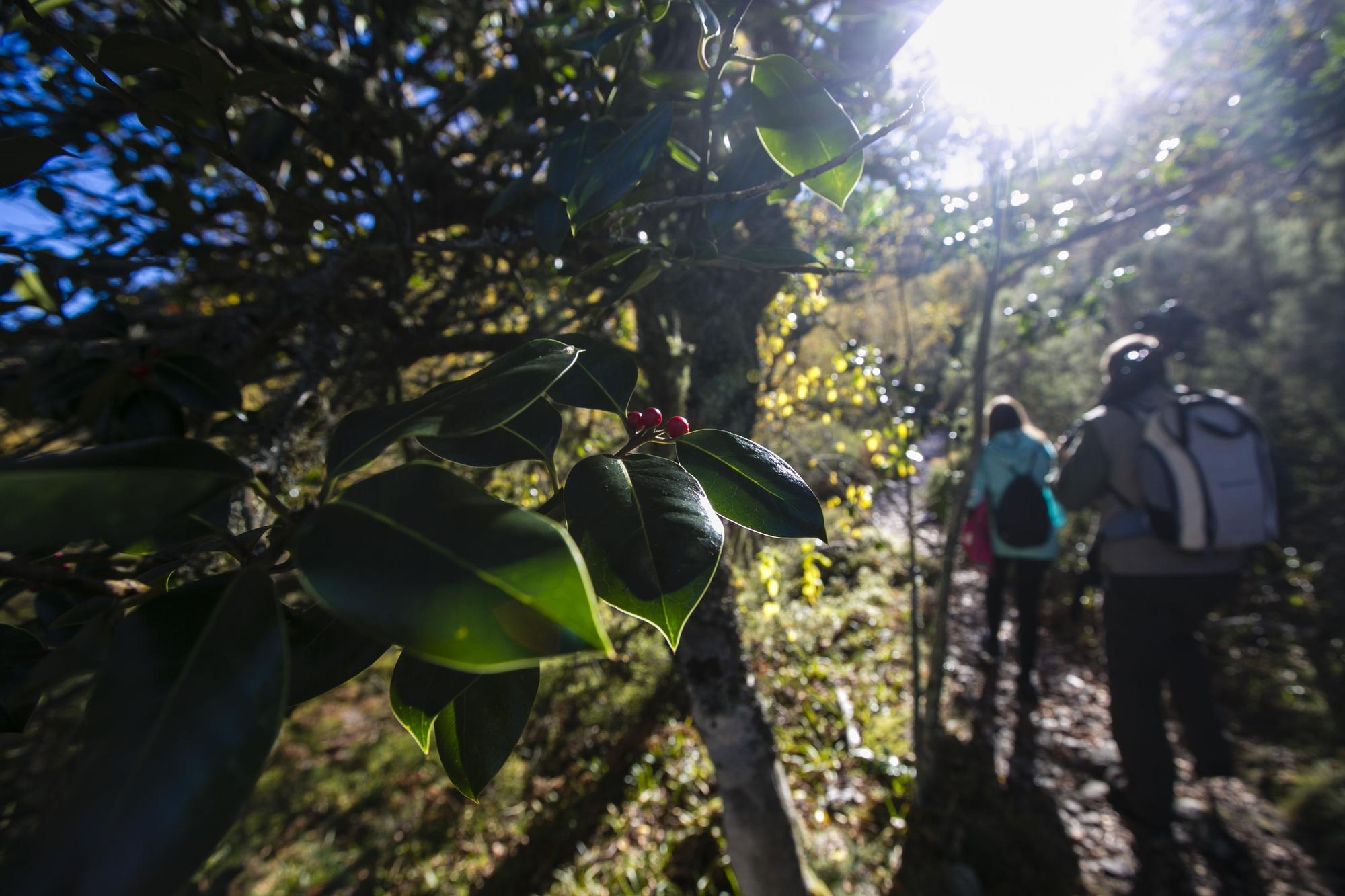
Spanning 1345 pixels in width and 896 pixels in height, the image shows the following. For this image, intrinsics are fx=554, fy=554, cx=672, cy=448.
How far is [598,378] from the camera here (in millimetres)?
587

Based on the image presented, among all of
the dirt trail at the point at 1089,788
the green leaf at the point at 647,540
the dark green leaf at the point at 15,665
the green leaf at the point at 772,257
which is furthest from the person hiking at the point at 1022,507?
the dark green leaf at the point at 15,665

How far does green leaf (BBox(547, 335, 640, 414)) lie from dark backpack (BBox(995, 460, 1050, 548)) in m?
3.45

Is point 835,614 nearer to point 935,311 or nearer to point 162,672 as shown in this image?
point 935,311

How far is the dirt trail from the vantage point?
2.46 meters

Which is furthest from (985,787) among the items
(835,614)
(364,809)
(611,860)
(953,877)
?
(364,809)

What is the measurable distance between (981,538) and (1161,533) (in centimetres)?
148

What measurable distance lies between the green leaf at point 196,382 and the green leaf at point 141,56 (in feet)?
1.69

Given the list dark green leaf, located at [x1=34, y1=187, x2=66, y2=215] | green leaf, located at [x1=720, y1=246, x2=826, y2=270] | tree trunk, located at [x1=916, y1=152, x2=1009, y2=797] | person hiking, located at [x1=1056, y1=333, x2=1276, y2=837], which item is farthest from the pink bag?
dark green leaf, located at [x1=34, y1=187, x2=66, y2=215]

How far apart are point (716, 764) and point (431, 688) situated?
1495 millimetres

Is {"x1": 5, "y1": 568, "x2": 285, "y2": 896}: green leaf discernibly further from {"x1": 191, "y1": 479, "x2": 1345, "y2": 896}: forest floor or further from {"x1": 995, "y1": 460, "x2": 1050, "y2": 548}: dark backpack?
{"x1": 995, "y1": 460, "x2": 1050, "y2": 548}: dark backpack

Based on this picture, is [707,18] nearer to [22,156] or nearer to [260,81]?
[260,81]

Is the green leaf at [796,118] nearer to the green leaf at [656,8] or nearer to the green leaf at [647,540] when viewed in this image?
the green leaf at [656,8]

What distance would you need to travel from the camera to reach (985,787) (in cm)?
293

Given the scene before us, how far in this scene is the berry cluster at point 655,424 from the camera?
65 centimetres
